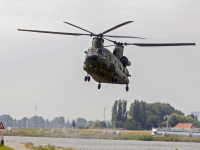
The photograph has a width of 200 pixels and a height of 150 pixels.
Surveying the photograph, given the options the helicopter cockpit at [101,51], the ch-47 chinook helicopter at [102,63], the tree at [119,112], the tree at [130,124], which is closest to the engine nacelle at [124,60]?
the ch-47 chinook helicopter at [102,63]

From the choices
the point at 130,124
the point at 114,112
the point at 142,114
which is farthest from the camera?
the point at 114,112

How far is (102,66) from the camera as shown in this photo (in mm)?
44438

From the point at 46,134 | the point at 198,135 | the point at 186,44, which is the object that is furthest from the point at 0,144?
the point at 198,135

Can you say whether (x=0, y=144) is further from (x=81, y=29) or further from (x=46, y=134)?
(x=46, y=134)

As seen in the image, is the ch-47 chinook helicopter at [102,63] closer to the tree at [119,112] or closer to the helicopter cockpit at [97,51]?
the helicopter cockpit at [97,51]

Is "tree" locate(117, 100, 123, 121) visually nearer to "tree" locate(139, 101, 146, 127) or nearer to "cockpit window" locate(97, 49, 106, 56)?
"tree" locate(139, 101, 146, 127)

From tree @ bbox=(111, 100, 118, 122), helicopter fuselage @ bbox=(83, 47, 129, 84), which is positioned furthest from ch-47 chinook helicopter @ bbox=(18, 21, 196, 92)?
tree @ bbox=(111, 100, 118, 122)

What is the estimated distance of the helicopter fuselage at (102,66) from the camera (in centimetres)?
4394

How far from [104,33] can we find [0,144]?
25561mm

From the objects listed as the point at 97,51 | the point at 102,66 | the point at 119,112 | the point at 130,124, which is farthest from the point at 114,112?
the point at 97,51

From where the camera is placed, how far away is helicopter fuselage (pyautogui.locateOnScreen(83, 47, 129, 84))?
43938 mm

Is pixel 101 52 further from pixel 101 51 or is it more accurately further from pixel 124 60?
pixel 124 60

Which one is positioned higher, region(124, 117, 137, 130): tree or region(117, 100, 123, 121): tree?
region(117, 100, 123, 121): tree

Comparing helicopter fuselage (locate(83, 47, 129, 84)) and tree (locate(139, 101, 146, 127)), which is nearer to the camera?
helicopter fuselage (locate(83, 47, 129, 84))
